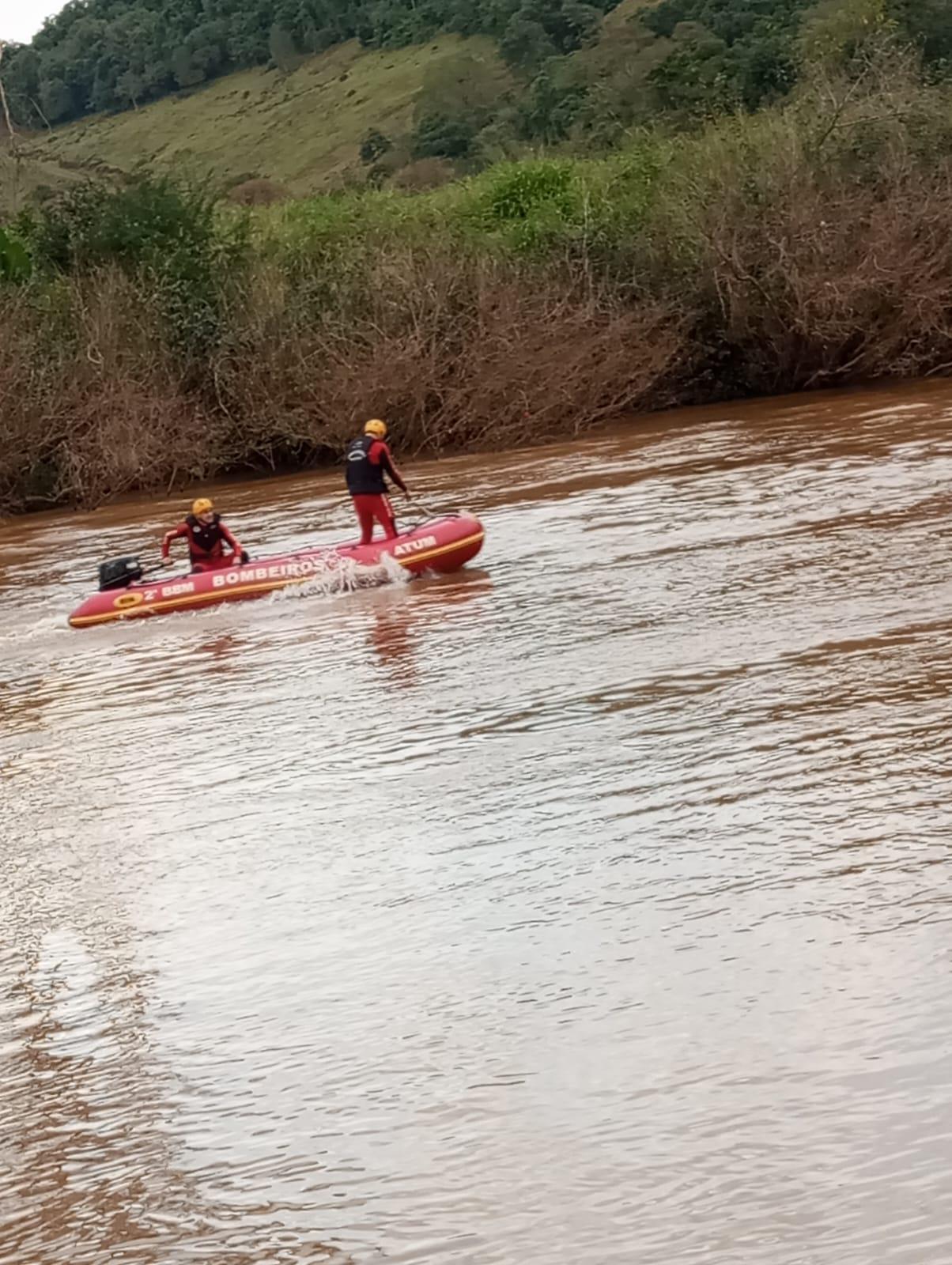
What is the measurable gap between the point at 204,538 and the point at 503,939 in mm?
11283

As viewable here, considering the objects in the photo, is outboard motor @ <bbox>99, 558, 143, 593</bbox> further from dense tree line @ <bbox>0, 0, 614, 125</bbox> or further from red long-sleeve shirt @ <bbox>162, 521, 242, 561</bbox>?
dense tree line @ <bbox>0, 0, 614, 125</bbox>

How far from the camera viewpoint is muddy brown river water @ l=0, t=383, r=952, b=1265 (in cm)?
521

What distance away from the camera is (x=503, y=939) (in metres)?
7.27

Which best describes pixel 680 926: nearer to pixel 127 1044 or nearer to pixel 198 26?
pixel 127 1044

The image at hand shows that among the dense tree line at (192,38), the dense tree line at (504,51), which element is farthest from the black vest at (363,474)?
the dense tree line at (192,38)

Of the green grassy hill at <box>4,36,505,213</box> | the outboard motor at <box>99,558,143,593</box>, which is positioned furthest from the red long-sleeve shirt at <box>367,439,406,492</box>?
the green grassy hill at <box>4,36,505,213</box>

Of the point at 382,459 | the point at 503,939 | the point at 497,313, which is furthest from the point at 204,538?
the point at 497,313

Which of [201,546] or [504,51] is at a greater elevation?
[504,51]

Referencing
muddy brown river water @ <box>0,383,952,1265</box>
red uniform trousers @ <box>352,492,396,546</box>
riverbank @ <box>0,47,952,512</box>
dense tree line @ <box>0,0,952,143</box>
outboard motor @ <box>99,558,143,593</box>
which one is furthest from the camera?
dense tree line @ <box>0,0,952,143</box>

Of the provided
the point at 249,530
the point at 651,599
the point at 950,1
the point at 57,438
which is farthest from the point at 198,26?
the point at 651,599

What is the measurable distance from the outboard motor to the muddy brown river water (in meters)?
2.67

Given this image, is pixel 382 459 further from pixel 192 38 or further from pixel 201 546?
pixel 192 38

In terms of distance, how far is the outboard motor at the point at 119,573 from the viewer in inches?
697

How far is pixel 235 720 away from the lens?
482 inches
